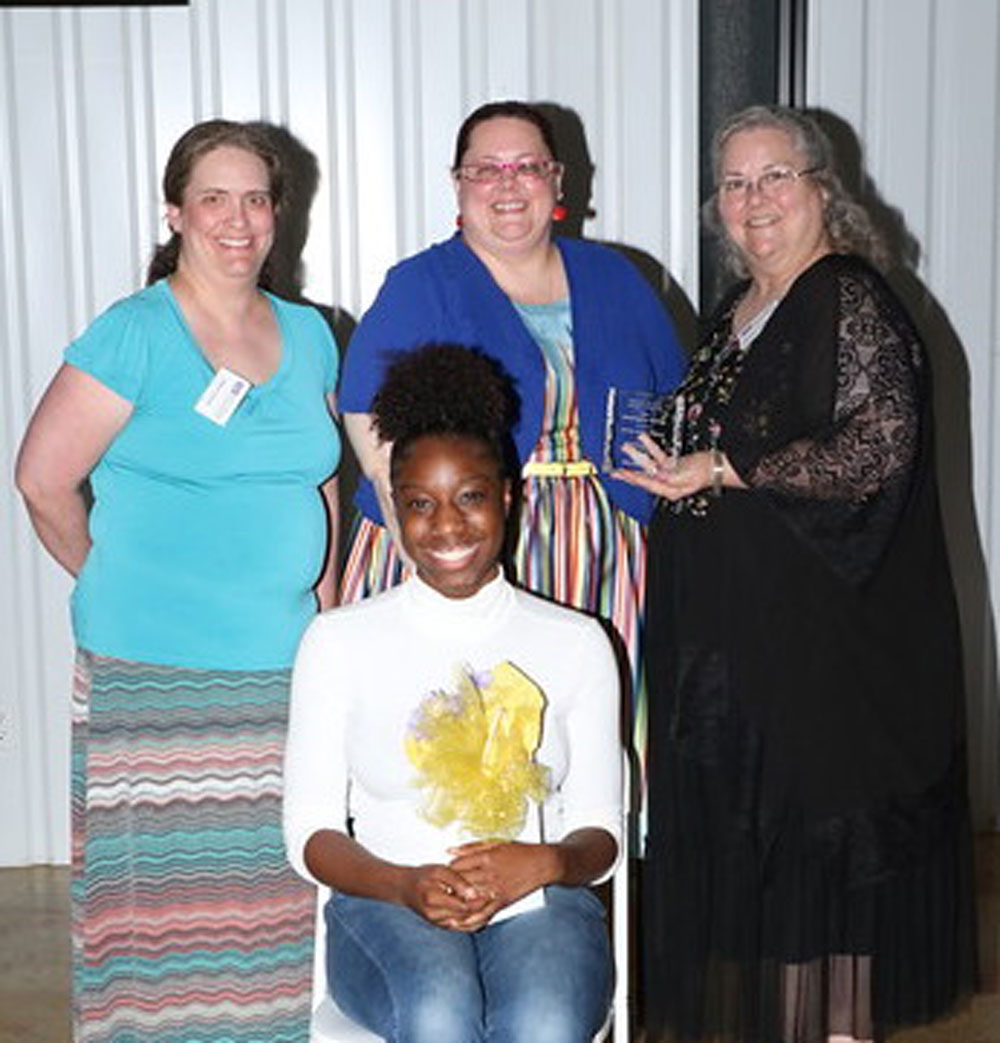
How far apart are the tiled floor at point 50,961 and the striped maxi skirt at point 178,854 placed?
0.73 metres

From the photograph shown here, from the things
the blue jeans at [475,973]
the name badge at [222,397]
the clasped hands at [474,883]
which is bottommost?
the blue jeans at [475,973]

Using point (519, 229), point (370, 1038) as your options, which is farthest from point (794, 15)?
point (370, 1038)

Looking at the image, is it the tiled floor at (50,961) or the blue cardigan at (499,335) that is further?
the tiled floor at (50,961)

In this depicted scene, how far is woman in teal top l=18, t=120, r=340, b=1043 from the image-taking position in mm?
2629

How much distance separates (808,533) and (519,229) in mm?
699

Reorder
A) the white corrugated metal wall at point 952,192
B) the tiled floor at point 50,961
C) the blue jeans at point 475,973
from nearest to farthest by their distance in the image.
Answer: the blue jeans at point 475,973 < the tiled floor at point 50,961 < the white corrugated metal wall at point 952,192

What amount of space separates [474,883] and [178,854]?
70 cm

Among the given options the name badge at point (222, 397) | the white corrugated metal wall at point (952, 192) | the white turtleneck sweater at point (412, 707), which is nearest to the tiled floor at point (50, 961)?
the white corrugated metal wall at point (952, 192)

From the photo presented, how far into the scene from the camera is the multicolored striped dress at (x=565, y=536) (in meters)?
2.81

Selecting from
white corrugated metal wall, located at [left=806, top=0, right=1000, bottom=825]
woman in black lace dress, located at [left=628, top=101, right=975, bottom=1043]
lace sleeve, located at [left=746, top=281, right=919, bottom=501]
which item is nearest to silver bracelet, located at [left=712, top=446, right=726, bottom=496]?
woman in black lace dress, located at [left=628, top=101, right=975, bottom=1043]

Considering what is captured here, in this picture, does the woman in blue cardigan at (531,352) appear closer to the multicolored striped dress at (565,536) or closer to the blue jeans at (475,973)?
the multicolored striped dress at (565,536)

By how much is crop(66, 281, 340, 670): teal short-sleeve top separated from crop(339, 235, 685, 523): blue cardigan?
20cm

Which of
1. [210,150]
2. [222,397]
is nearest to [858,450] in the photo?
[222,397]

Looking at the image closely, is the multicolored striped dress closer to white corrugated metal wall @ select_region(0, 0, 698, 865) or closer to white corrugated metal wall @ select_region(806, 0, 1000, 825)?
white corrugated metal wall @ select_region(0, 0, 698, 865)
